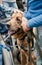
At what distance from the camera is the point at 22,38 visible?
64.7 inches

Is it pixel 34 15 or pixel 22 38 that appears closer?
pixel 34 15

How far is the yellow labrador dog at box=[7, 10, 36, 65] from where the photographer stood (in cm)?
154

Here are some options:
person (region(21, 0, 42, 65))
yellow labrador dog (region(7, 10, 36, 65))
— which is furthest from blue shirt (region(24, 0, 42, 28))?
yellow labrador dog (region(7, 10, 36, 65))

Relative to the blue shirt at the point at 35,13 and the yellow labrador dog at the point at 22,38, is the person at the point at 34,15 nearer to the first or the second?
the blue shirt at the point at 35,13

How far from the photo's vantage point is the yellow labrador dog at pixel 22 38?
1541 mm

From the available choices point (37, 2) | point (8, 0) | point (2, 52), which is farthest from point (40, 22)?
point (8, 0)

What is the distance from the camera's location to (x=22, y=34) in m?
1.60

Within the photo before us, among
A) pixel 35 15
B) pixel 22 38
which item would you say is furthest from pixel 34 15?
pixel 22 38

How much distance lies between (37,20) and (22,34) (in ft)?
1.51

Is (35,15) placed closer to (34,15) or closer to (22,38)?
(34,15)

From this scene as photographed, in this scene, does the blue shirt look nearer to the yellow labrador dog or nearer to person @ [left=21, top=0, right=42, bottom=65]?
person @ [left=21, top=0, right=42, bottom=65]

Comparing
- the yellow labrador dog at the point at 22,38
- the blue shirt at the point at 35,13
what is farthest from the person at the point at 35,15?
the yellow labrador dog at the point at 22,38

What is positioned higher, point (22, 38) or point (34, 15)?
point (34, 15)

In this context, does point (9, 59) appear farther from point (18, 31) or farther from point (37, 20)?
point (37, 20)
